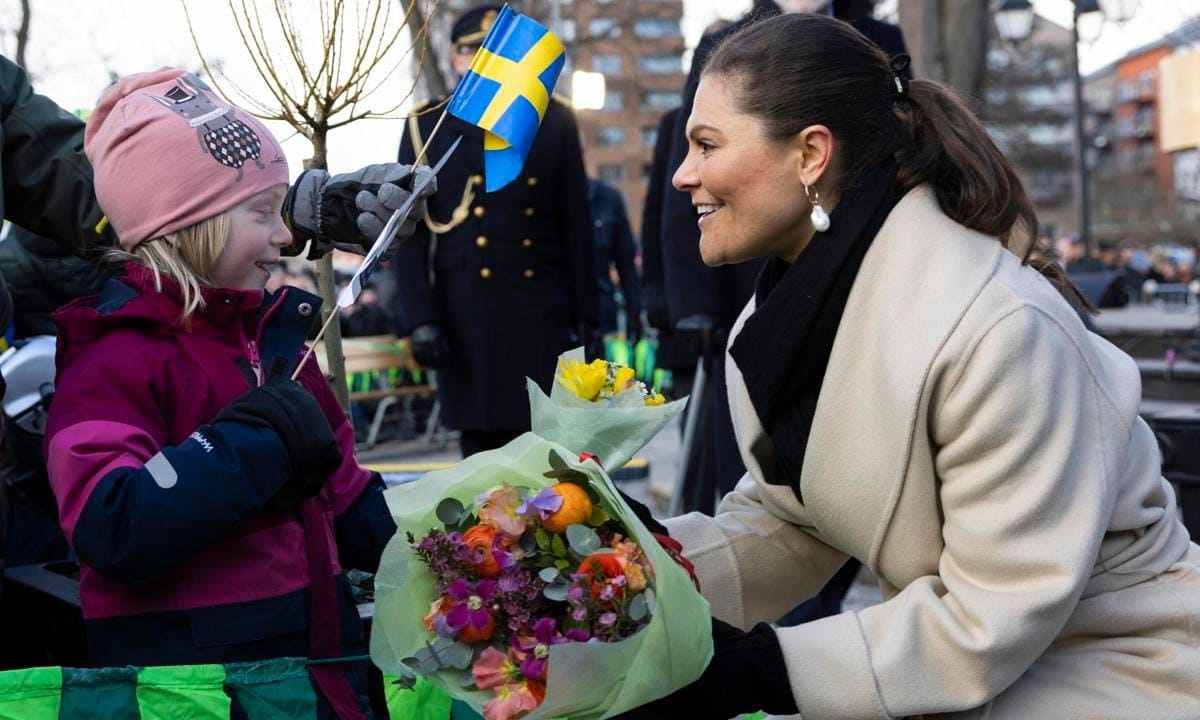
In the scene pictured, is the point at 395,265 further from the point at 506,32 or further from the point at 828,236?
the point at 828,236

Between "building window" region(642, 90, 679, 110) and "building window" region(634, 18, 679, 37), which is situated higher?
"building window" region(634, 18, 679, 37)

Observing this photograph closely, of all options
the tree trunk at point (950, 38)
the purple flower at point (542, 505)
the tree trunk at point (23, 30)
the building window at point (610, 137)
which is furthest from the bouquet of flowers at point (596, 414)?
the building window at point (610, 137)

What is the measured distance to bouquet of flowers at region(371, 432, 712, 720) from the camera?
1730 millimetres

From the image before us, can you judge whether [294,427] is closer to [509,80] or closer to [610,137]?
[509,80]

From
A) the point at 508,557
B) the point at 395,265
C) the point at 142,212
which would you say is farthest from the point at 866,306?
the point at 395,265

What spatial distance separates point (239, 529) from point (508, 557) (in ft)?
1.96

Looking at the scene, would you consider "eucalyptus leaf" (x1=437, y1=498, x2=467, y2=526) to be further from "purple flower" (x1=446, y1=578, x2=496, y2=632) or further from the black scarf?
the black scarf

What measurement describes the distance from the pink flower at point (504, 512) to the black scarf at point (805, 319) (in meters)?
0.56

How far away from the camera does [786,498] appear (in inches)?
98.7

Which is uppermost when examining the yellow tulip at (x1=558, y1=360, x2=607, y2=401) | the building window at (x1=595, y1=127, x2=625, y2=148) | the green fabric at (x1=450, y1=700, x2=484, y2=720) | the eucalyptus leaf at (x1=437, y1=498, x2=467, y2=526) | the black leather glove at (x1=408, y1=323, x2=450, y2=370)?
the yellow tulip at (x1=558, y1=360, x2=607, y2=401)

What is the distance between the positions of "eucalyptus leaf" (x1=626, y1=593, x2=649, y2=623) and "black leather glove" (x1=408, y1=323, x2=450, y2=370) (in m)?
3.72

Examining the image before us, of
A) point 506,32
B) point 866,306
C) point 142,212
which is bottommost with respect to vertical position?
point 866,306

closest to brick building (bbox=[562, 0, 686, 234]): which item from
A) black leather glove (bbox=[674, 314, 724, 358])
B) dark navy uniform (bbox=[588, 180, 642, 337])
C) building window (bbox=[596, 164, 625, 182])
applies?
building window (bbox=[596, 164, 625, 182])

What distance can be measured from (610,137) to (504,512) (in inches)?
3574
